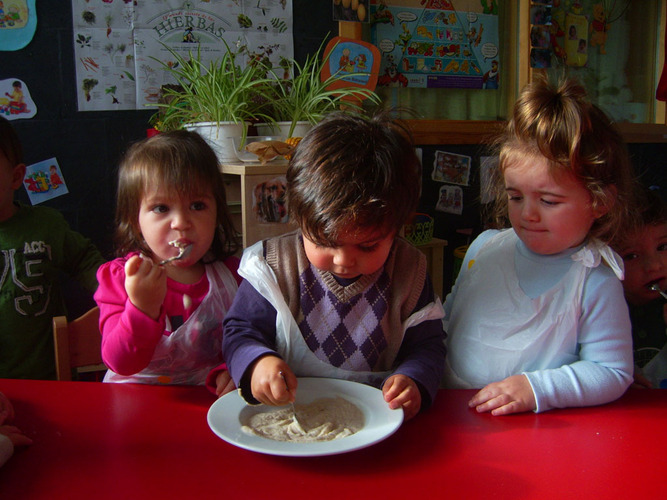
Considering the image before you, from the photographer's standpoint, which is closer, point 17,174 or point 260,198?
point 17,174

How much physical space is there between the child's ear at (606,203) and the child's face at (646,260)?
27 centimetres

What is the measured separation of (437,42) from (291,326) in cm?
246

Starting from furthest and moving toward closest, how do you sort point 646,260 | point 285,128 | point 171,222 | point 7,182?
point 285,128 < point 7,182 < point 646,260 < point 171,222

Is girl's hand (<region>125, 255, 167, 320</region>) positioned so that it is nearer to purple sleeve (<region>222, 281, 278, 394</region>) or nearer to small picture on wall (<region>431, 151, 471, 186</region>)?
purple sleeve (<region>222, 281, 278, 394</region>)

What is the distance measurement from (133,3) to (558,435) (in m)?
2.28

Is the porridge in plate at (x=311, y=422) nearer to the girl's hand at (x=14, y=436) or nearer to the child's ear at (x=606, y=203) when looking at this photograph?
the girl's hand at (x=14, y=436)

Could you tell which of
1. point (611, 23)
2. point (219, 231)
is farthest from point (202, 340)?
point (611, 23)

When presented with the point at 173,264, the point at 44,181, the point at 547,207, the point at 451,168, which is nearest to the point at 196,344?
the point at 173,264

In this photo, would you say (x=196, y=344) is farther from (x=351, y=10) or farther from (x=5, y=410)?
(x=351, y=10)

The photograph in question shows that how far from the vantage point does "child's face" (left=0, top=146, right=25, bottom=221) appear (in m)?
1.56

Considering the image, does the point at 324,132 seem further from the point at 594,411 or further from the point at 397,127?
the point at 594,411

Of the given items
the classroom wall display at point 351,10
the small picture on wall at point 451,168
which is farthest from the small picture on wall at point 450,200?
the classroom wall display at point 351,10

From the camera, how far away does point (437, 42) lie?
2.99m

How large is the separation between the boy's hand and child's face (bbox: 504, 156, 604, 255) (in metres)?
0.50
